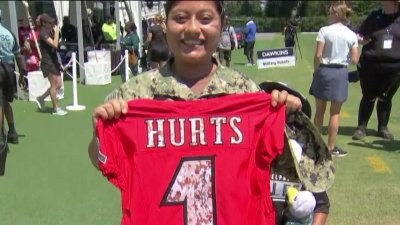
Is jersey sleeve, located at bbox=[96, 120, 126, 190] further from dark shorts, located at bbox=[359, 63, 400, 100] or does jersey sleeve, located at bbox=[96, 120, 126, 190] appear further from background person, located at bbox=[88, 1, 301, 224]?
dark shorts, located at bbox=[359, 63, 400, 100]

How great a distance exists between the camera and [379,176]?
621 cm

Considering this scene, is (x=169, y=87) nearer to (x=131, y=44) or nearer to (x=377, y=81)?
(x=377, y=81)

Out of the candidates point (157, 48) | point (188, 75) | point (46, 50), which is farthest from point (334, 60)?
point (157, 48)

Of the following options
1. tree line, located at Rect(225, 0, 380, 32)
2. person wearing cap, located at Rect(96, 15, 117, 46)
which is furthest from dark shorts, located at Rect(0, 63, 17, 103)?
tree line, located at Rect(225, 0, 380, 32)

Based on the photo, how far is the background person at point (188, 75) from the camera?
7.06ft

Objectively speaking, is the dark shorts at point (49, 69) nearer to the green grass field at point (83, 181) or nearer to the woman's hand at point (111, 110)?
the green grass field at point (83, 181)

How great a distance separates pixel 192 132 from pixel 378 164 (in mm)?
4987

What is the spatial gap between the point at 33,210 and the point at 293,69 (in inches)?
537

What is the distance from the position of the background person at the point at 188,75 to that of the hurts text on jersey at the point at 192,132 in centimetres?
10

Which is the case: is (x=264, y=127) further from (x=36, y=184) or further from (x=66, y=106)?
(x=66, y=106)

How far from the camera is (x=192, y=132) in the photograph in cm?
223

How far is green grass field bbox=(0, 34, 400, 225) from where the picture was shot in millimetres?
5137

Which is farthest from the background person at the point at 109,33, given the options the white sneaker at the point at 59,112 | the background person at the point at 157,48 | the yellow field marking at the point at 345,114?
the yellow field marking at the point at 345,114

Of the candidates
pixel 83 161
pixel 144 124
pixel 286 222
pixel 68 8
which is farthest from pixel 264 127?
pixel 68 8
